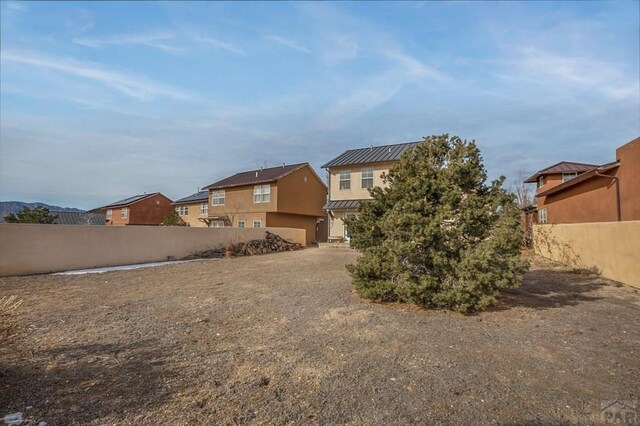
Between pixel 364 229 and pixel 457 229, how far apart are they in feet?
5.68

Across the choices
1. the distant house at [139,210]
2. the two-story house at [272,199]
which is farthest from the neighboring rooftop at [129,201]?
the two-story house at [272,199]

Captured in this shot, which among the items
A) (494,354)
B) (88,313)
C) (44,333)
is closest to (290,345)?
(494,354)

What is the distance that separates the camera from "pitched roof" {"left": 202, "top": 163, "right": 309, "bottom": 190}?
27.4 m

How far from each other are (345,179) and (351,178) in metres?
0.43

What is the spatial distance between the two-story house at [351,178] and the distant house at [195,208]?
50.7 feet

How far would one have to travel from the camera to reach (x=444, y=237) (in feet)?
19.3

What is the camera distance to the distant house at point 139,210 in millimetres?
37903

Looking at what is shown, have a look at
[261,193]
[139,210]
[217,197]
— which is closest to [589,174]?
[261,193]

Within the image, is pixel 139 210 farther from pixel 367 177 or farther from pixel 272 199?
pixel 367 177

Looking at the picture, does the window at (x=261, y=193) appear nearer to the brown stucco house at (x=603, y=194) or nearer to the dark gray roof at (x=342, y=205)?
the dark gray roof at (x=342, y=205)

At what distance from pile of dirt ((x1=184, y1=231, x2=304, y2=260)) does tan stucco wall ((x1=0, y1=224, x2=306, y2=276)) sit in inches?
16.5

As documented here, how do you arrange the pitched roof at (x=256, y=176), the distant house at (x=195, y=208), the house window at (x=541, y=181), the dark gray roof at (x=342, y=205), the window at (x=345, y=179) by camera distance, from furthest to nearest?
1. the distant house at (x=195, y=208)
2. the pitched roof at (x=256, y=176)
3. the house window at (x=541, y=181)
4. the window at (x=345, y=179)
5. the dark gray roof at (x=342, y=205)

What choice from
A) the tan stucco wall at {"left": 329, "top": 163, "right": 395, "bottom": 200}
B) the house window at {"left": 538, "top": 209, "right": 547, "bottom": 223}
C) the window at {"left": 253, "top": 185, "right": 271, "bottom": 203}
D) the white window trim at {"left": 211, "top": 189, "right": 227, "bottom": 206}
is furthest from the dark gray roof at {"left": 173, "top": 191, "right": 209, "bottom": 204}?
the house window at {"left": 538, "top": 209, "right": 547, "bottom": 223}

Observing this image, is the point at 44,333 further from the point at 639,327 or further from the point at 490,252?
the point at 639,327
